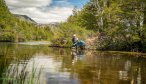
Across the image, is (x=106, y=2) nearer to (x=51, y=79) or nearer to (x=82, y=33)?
(x=82, y=33)

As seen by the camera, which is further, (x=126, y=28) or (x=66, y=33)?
(x=66, y=33)

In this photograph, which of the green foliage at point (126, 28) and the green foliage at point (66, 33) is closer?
the green foliage at point (126, 28)

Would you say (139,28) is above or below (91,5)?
below

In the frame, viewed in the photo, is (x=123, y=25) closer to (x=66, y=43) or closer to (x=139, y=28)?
(x=139, y=28)

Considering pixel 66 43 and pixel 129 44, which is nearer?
pixel 129 44

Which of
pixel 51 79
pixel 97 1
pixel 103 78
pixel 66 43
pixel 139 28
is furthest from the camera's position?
pixel 97 1

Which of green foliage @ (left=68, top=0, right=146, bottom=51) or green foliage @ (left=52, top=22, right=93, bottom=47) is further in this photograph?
green foliage @ (left=52, top=22, right=93, bottom=47)

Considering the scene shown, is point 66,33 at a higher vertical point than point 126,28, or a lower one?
lower

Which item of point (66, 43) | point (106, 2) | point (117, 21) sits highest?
point (106, 2)

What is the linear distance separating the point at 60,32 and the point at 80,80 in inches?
1702

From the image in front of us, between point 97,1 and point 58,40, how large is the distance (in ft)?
30.6

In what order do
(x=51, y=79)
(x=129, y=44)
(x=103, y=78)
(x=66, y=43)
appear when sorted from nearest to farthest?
(x=51, y=79)
(x=103, y=78)
(x=129, y=44)
(x=66, y=43)

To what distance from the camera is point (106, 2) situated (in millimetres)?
56156

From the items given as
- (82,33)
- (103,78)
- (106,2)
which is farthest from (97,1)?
(103,78)
